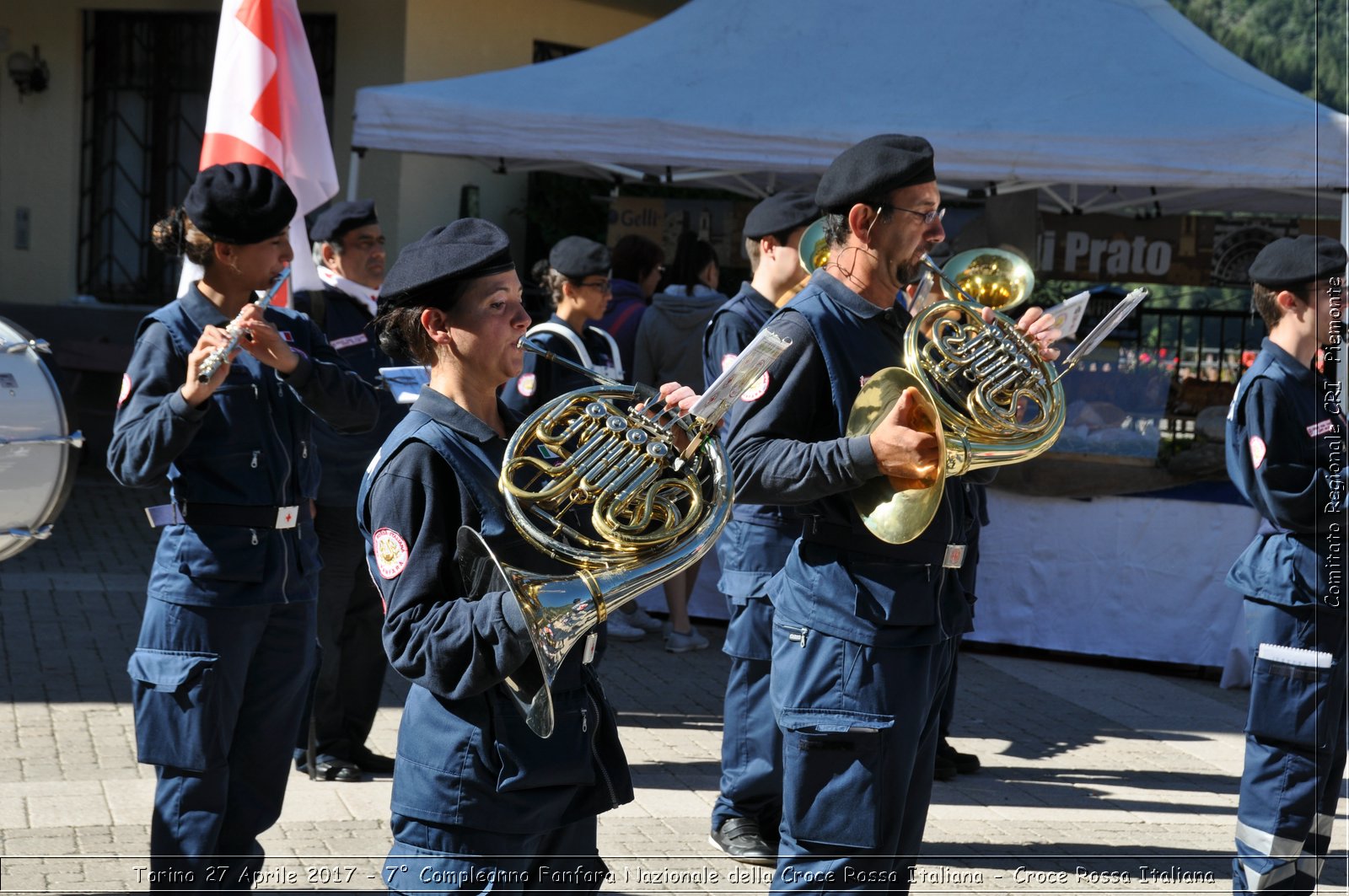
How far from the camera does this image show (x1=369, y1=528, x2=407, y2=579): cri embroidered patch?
2463mm

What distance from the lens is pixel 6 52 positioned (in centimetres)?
1234

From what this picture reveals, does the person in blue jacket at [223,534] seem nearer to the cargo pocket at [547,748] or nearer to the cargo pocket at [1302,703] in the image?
the cargo pocket at [547,748]

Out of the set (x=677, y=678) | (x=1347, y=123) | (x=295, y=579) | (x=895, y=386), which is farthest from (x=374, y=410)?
(x=1347, y=123)

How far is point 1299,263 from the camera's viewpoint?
14.3 ft

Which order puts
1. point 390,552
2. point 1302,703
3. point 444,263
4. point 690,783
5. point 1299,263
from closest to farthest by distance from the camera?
point 390,552
point 444,263
point 1302,703
point 1299,263
point 690,783

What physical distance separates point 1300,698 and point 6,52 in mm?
11782

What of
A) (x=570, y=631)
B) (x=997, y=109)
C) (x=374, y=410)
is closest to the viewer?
(x=570, y=631)

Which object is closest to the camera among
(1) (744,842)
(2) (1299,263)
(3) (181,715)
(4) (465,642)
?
(4) (465,642)

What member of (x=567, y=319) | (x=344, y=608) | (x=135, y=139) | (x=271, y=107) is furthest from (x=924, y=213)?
(x=135, y=139)

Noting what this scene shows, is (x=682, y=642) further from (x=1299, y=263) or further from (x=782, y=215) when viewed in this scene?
(x=1299, y=263)

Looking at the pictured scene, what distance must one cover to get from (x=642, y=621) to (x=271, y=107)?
3.94m

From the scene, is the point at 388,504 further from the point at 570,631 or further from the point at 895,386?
the point at 895,386

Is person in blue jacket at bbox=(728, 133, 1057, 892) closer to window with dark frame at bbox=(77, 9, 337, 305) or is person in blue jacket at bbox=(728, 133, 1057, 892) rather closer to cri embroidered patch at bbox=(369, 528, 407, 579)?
cri embroidered patch at bbox=(369, 528, 407, 579)

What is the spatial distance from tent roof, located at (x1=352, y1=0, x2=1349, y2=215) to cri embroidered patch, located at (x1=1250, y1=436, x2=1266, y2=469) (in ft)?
10.6
